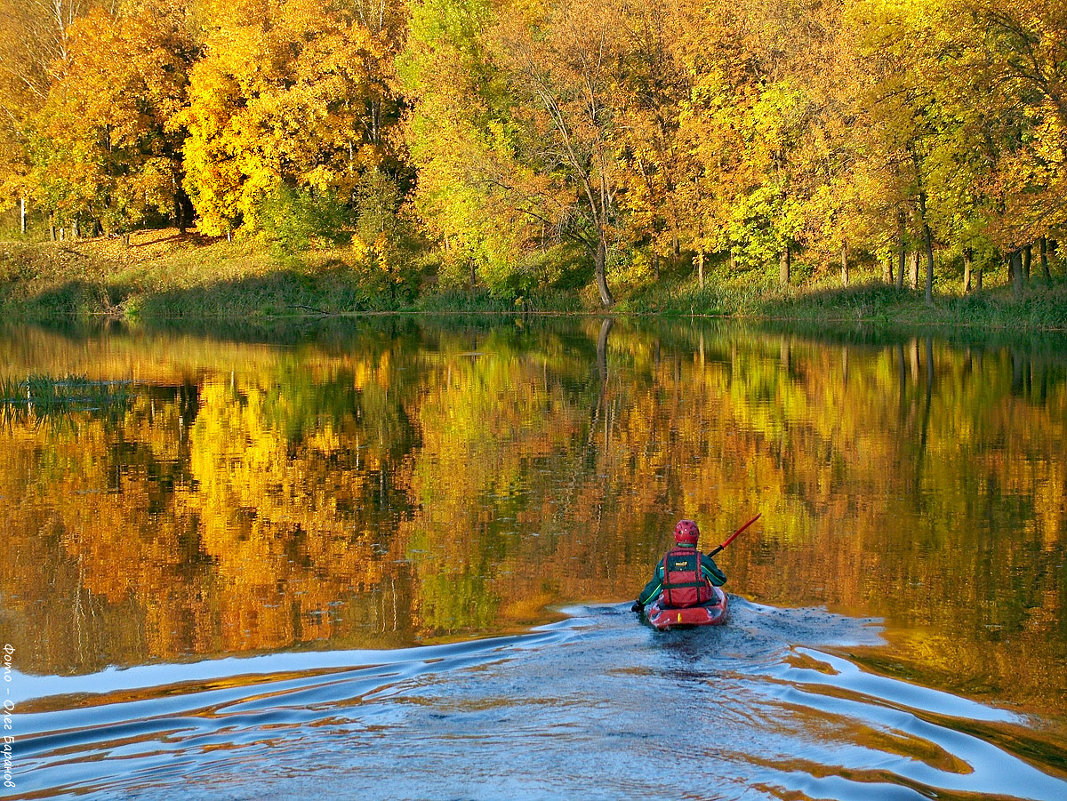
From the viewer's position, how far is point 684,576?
9758 millimetres

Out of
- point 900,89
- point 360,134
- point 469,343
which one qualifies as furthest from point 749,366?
point 360,134

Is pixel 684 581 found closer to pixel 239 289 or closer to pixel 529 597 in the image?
pixel 529 597

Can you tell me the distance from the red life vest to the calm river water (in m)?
0.32

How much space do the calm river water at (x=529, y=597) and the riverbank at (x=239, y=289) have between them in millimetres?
29920

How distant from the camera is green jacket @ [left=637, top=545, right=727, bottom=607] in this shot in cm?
994

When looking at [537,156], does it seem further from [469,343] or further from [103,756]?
[103,756]

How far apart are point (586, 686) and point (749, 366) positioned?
75.3 ft

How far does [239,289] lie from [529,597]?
5216cm

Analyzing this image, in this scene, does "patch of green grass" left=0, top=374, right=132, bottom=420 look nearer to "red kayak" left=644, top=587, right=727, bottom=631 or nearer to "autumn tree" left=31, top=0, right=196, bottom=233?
"red kayak" left=644, top=587, right=727, bottom=631

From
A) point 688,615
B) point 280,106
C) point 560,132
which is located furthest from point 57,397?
point 280,106
